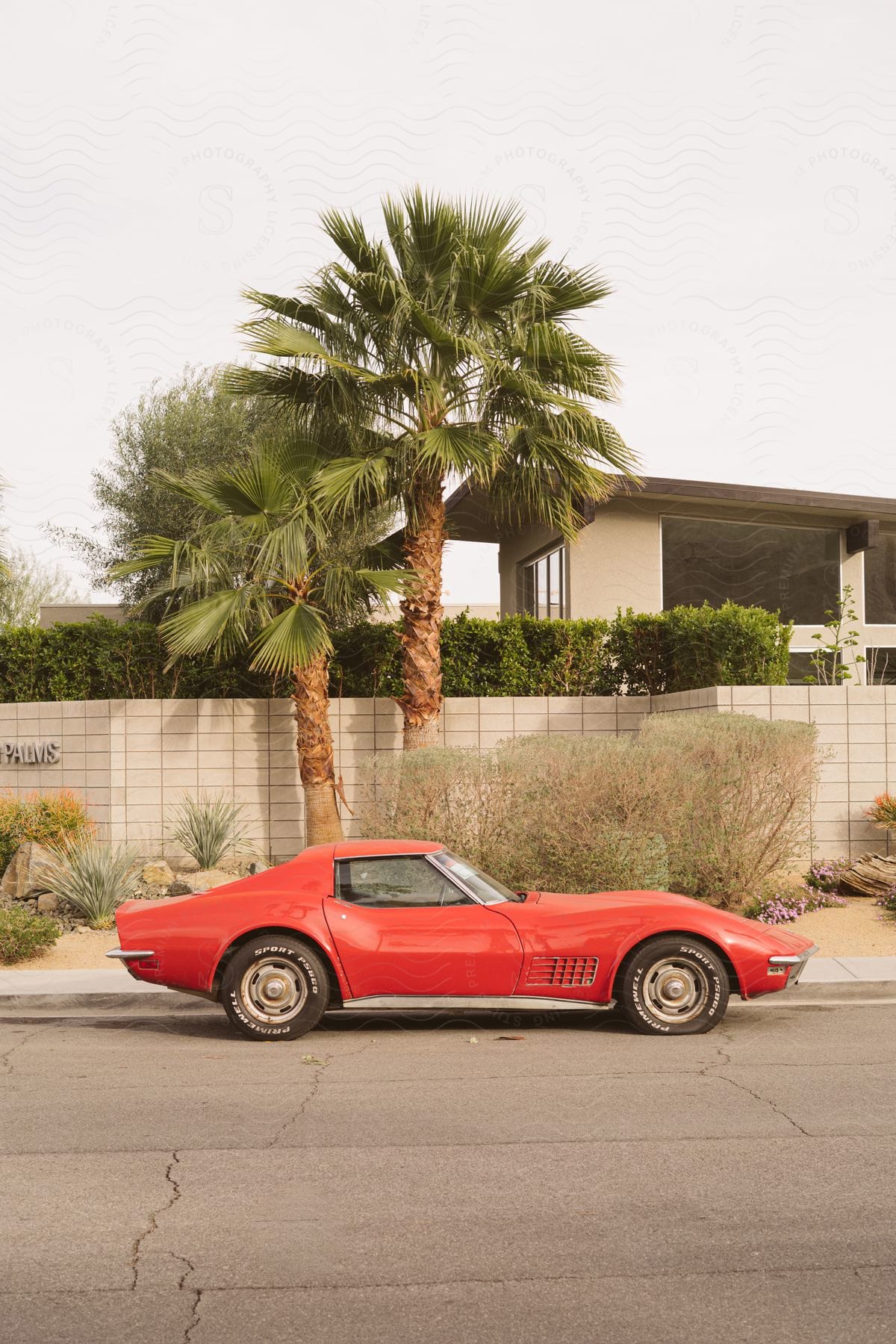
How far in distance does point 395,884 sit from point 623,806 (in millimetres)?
4111

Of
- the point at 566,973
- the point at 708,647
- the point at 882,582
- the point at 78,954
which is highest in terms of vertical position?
the point at 882,582

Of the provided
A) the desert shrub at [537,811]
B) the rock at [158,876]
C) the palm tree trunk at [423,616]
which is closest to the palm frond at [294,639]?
the palm tree trunk at [423,616]

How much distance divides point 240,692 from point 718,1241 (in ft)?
43.5

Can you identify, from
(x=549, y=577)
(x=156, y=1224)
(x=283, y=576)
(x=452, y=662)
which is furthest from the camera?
(x=549, y=577)

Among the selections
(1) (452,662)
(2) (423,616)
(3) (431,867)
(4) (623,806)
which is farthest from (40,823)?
(3) (431,867)

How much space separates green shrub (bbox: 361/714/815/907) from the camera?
11633mm

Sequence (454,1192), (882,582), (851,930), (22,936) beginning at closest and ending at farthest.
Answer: (454,1192) < (22,936) < (851,930) < (882,582)

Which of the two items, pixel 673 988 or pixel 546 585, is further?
pixel 546 585

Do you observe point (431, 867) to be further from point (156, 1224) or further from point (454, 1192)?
point (156, 1224)

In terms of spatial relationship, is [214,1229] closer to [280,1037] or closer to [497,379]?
[280,1037]

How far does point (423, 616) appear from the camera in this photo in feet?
50.0

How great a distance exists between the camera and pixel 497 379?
14.5m

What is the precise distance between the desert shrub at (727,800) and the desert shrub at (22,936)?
19.2 ft

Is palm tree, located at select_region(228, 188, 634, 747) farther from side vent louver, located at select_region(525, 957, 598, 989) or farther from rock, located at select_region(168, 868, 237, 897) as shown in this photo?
side vent louver, located at select_region(525, 957, 598, 989)
